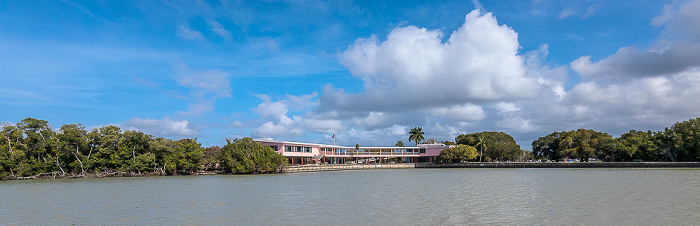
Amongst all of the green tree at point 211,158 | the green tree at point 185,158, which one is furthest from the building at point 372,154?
the green tree at point 185,158

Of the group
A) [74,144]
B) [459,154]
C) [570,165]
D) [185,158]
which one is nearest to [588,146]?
[570,165]

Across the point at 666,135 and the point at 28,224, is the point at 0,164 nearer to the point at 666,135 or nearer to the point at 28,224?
the point at 28,224

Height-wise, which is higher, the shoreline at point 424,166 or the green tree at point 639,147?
the green tree at point 639,147

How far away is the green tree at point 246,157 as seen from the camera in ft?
227

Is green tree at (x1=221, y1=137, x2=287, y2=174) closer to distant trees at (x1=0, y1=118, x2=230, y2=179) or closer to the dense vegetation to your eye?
distant trees at (x1=0, y1=118, x2=230, y2=179)

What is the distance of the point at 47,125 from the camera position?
6025 centimetres

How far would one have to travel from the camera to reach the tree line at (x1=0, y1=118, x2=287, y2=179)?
192 feet

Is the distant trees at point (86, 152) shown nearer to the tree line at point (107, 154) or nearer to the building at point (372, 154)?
the tree line at point (107, 154)

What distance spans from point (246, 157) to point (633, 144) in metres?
75.2

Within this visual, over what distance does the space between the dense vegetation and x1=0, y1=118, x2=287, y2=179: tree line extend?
221ft

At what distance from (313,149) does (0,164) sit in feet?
189

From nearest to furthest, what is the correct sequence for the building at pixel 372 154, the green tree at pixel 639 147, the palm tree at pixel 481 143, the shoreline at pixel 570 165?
the shoreline at pixel 570 165 → the green tree at pixel 639 147 → the building at pixel 372 154 → the palm tree at pixel 481 143

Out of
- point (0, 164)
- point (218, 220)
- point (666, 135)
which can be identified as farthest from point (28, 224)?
point (666, 135)

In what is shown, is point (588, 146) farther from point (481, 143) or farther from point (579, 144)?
point (481, 143)
